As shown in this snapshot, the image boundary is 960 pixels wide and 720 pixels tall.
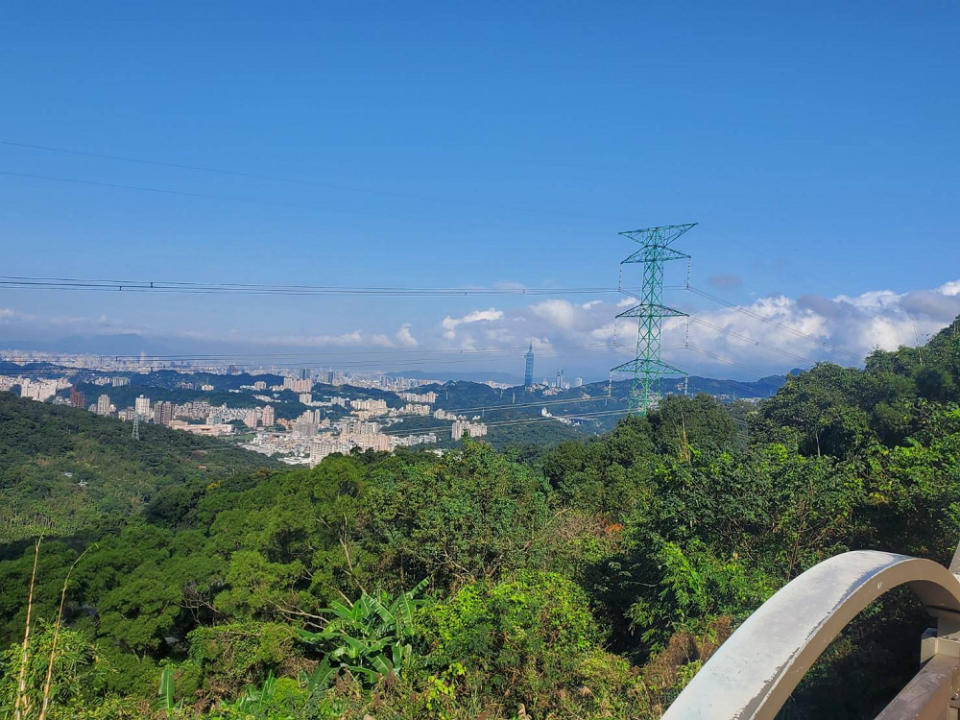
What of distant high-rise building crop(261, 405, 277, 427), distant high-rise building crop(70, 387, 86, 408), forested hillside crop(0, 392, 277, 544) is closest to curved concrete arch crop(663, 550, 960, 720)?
forested hillside crop(0, 392, 277, 544)

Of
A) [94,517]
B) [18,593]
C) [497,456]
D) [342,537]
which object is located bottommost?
[94,517]

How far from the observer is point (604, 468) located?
24.6 metres

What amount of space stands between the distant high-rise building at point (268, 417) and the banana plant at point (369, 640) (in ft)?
217

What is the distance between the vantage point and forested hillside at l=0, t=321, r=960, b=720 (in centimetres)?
655

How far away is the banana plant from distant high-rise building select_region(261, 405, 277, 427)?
66.2 meters

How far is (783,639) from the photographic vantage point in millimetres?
2066

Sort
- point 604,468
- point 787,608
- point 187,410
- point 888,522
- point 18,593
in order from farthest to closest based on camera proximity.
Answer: point 187,410 < point 604,468 < point 18,593 < point 888,522 < point 787,608

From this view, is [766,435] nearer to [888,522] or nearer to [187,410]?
[888,522]

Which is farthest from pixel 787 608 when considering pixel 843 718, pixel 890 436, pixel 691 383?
pixel 691 383

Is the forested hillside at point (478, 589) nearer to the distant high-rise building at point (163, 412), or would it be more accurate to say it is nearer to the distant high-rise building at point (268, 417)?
the distant high-rise building at point (163, 412)

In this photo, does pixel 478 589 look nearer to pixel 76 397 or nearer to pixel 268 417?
pixel 268 417

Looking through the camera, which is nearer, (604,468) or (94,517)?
(604,468)

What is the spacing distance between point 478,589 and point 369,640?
6.28 ft

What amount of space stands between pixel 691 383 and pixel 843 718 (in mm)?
89282
